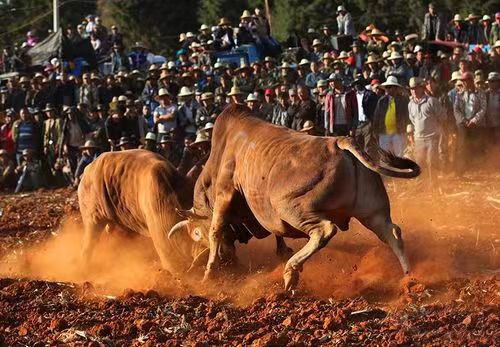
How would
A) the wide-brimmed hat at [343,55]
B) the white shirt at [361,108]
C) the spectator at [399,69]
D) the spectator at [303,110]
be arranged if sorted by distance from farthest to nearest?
the wide-brimmed hat at [343,55], the spectator at [399,69], the spectator at [303,110], the white shirt at [361,108]

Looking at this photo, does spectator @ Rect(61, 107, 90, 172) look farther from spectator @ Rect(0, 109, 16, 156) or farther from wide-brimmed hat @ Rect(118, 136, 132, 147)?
wide-brimmed hat @ Rect(118, 136, 132, 147)

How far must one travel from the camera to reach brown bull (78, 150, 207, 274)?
1018 centimetres

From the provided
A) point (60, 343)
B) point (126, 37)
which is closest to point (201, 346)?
point (60, 343)

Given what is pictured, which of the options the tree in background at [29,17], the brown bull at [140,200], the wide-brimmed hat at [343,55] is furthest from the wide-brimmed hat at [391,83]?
the tree in background at [29,17]

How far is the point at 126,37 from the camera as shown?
37.6 metres

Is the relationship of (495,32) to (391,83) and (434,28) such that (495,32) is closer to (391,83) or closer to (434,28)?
(434,28)

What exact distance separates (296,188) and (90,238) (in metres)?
4.09

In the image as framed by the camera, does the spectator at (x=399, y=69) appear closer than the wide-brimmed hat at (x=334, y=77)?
No

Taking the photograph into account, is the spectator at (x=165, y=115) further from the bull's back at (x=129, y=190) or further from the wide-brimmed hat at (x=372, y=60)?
the bull's back at (x=129, y=190)

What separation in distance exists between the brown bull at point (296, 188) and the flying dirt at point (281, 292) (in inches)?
19.1

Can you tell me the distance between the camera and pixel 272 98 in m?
16.7

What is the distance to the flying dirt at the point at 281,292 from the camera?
22.9ft

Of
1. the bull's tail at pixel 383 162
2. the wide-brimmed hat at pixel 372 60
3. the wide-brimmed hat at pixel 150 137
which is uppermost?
the bull's tail at pixel 383 162

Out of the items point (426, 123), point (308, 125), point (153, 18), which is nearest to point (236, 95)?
point (308, 125)
